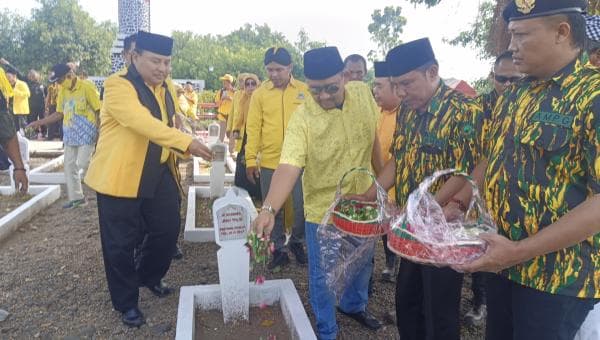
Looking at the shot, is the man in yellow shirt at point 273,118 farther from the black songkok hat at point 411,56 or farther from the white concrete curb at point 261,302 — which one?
the black songkok hat at point 411,56

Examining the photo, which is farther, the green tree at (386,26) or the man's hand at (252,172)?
the green tree at (386,26)

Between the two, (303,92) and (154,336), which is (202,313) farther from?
(303,92)

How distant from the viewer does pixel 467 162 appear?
7.68 ft

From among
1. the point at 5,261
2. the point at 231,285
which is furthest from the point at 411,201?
the point at 5,261

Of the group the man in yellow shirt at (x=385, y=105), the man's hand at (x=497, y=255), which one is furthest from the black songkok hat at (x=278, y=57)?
the man's hand at (x=497, y=255)

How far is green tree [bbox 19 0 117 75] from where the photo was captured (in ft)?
133

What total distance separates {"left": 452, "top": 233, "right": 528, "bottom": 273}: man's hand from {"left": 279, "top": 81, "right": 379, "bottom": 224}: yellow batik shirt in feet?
4.44

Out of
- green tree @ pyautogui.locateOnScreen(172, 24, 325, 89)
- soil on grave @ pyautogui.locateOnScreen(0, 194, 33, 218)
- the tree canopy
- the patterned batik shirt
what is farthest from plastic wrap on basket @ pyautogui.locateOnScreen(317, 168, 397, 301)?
the tree canopy

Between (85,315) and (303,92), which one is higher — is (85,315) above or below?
below

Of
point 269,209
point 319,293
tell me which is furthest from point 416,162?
point 319,293

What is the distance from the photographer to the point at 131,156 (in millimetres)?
3350

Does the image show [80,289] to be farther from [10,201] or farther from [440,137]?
[10,201]

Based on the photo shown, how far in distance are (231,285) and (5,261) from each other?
9.85ft

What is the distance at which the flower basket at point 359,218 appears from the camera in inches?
95.0
